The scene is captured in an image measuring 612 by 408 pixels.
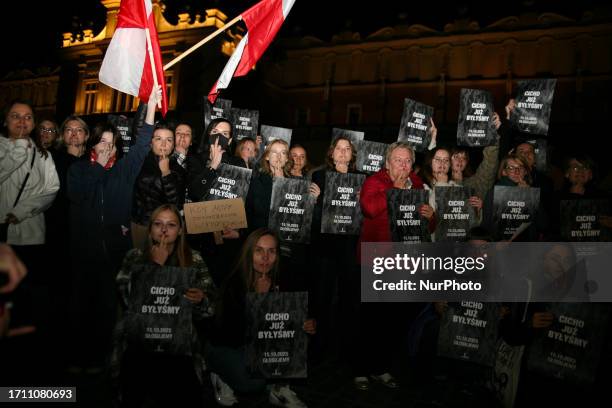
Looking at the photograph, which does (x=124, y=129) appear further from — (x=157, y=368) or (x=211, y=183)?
(x=157, y=368)

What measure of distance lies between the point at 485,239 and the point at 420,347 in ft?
4.24

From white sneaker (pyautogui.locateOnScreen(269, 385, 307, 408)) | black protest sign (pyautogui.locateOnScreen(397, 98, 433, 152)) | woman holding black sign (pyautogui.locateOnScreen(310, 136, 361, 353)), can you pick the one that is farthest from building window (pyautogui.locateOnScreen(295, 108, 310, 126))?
white sneaker (pyautogui.locateOnScreen(269, 385, 307, 408))

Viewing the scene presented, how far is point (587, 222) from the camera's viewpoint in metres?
4.66

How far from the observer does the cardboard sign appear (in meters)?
4.46

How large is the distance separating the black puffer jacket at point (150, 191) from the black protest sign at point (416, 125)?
122 inches

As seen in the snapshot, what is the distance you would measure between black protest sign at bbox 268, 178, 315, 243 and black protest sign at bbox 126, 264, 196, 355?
1.72 metres

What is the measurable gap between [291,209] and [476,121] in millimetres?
2943


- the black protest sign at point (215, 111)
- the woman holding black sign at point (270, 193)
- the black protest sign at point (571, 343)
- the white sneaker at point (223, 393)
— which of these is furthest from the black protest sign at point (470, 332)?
the black protest sign at point (215, 111)

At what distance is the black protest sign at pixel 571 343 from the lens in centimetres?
Result: 361

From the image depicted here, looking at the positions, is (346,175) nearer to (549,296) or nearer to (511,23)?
(549,296)

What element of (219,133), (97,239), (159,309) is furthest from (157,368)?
(219,133)

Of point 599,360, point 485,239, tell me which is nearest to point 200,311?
point 485,239

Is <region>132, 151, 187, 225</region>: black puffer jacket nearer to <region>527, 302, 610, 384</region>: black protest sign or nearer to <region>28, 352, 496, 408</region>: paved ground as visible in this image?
<region>28, 352, 496, 408</region>: paved ground

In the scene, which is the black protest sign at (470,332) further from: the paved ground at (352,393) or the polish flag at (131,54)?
the polish flag at (131,54)
